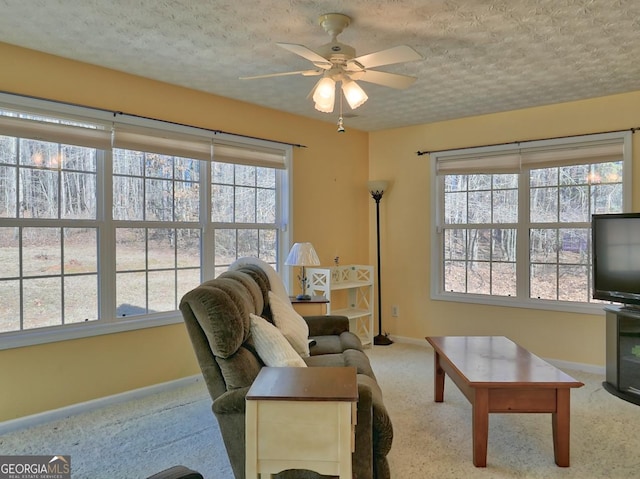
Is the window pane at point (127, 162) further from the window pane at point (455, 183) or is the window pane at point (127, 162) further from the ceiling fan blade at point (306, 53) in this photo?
the window pane at point (455, 183)

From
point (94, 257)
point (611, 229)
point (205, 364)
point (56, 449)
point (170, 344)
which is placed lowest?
point (56, 449)

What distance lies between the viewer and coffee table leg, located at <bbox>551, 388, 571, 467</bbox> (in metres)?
2.28

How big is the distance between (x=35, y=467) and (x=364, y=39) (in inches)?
115

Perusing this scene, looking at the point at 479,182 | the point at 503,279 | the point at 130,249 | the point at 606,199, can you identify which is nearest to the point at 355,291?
the point at 503,279

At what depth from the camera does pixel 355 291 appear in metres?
4.82

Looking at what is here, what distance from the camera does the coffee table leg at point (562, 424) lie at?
2.28 metres

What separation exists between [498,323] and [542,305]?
0.47m

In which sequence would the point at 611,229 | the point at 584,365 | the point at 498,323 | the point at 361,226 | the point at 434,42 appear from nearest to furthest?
the point at 434,42 < the point at 611,229 < the point at 584,365 < the point at 498,323 < the point at 361,226

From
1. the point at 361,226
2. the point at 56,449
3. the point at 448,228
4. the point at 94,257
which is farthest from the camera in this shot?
the point at 361,226

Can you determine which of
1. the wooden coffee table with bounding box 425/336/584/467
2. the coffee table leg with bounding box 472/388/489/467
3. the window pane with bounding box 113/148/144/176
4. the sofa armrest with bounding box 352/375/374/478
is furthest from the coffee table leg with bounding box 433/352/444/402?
the window pane with bounding box 113/148/144/176

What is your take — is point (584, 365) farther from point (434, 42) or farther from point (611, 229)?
point (434, 42)

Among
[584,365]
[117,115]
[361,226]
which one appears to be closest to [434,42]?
[117,115]

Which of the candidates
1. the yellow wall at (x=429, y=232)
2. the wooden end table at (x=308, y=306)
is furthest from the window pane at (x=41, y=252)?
the yellow wall at (x=429, y=232)

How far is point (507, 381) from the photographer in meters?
2.29
